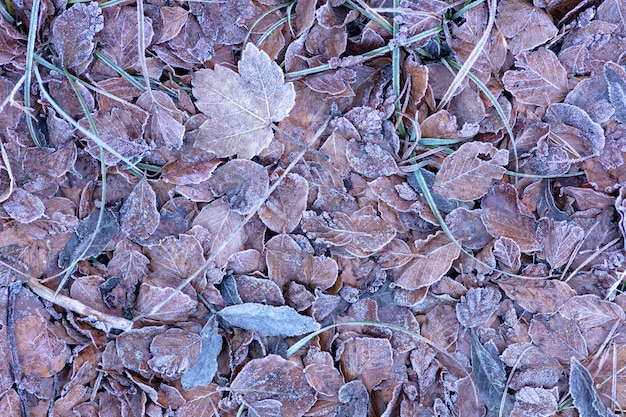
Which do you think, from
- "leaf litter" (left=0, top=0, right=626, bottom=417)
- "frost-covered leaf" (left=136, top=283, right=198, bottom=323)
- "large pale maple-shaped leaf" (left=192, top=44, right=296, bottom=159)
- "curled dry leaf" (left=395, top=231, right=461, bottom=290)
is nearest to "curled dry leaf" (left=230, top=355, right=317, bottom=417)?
"leaf litter" (left=0, top=0, right=626, bottom=417)

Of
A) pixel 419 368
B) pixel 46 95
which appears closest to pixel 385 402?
pixel 419 368

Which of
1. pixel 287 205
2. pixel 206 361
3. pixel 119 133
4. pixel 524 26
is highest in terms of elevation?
pixel 524 26

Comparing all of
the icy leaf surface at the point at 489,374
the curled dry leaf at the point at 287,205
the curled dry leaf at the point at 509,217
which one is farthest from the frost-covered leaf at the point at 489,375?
the curled dry leaf at the point at 287,205

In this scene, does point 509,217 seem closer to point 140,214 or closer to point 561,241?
point 561,241

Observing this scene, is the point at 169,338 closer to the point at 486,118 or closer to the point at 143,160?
the point at 143,160

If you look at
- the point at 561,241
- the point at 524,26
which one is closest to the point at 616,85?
the point at 524,26

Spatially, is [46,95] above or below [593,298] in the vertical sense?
above

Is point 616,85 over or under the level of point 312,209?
over
